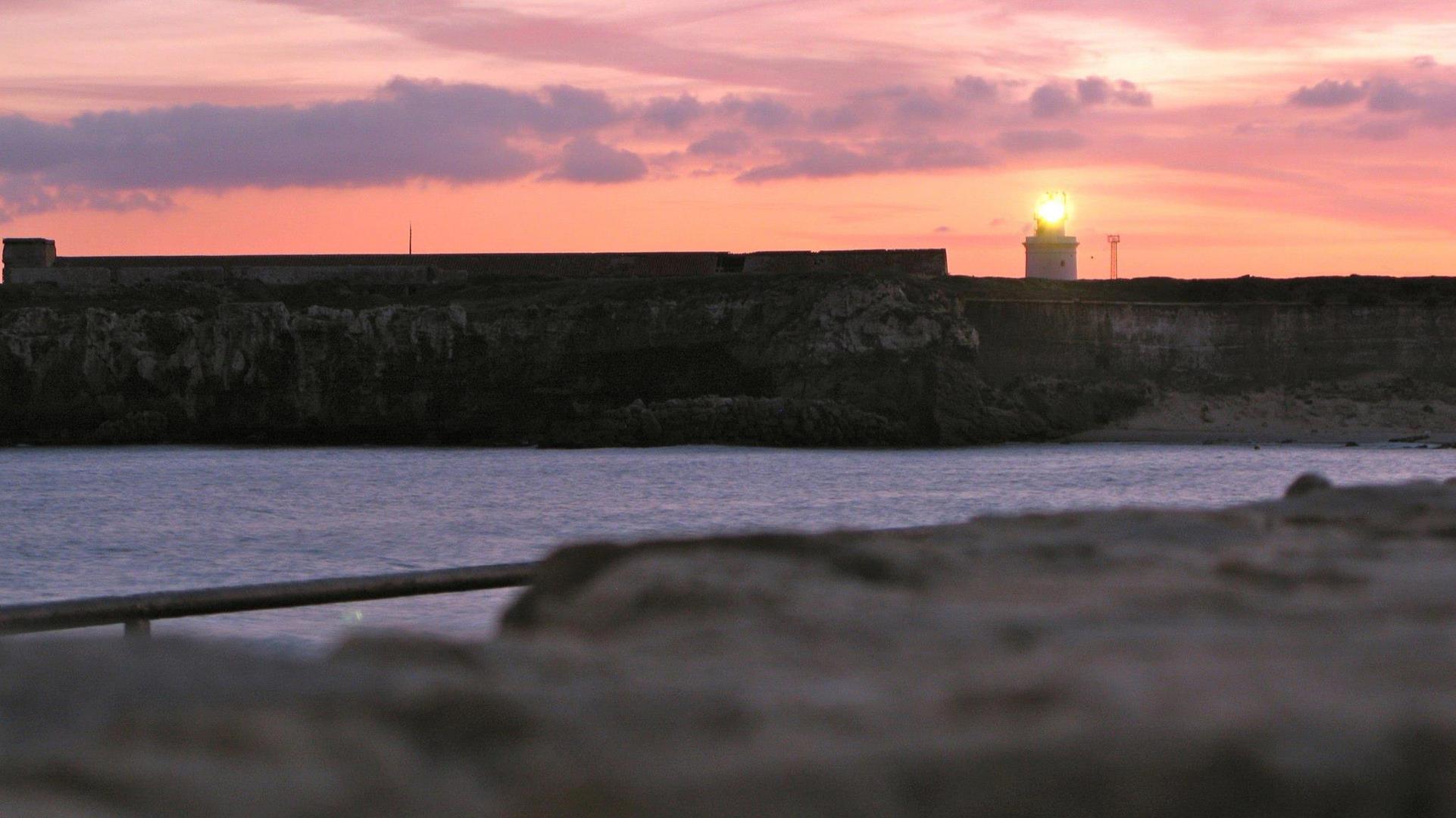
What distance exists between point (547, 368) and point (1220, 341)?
21187mm

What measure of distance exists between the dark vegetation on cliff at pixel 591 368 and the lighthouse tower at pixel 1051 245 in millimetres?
5656

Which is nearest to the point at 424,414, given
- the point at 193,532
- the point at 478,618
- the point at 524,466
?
the point at 524,466

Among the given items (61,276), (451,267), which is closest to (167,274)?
(61,276)

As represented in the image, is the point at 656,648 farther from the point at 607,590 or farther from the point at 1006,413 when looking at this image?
the point at 1006,413

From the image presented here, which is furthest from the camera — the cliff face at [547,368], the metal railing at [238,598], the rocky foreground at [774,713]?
the cliff face at [547,368]

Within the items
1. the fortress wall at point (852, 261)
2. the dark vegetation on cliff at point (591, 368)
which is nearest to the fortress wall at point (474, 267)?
the fortress wall at point (852, 261)

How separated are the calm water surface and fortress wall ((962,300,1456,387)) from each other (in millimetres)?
2687

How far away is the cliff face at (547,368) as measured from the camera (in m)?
47.6

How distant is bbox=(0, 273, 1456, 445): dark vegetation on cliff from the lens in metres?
47.7

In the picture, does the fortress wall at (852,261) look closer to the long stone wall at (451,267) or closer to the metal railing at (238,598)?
the long stone wall at (451,267)

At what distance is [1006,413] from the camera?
48.8 meters

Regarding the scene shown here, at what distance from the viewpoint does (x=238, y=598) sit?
119 inches

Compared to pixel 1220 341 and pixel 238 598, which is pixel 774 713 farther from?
pixel 1220 341

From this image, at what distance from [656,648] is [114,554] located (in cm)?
2503
